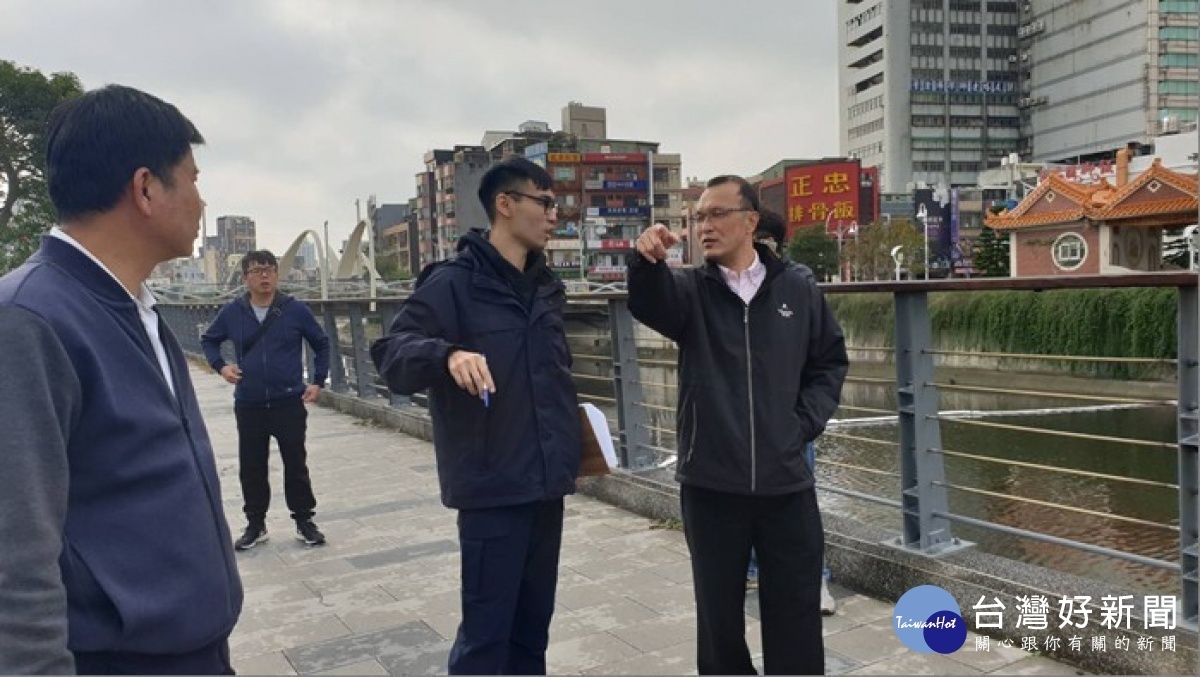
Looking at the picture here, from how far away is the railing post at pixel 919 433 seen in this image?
3785 mm

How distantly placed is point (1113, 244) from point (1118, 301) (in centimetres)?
903

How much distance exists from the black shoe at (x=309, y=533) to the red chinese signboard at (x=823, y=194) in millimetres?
55208

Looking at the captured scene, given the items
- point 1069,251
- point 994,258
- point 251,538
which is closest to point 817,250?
point 994,258

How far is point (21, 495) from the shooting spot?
4.05ft

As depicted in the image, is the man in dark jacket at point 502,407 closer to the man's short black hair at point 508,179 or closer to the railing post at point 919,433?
the man's short black hair at point 508,179

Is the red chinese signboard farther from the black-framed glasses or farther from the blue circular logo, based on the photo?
the black-framed glasses

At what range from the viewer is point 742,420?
2602 mm

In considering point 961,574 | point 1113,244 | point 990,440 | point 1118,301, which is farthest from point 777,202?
point 961,574

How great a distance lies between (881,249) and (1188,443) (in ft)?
159

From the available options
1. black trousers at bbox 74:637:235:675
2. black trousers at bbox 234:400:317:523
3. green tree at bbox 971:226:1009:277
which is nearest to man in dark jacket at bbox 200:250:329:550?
black trousers at bbox 234:400:317:523

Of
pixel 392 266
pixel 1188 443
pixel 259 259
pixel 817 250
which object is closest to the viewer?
pixel 1188 443

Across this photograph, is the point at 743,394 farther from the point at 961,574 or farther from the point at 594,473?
the point at 961,574

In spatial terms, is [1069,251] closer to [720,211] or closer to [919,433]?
[919,433]

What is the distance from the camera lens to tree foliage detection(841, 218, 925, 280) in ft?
161
